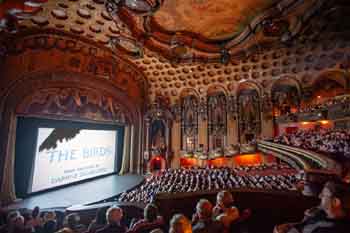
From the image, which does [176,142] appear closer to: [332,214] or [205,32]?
[205,32]

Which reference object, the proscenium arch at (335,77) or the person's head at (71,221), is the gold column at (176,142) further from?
the person's head at (71,221)

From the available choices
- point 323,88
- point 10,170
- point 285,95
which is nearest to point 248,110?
point 285,95

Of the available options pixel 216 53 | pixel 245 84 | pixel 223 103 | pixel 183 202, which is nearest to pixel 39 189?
pixel 183 202

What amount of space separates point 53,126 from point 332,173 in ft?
23.7

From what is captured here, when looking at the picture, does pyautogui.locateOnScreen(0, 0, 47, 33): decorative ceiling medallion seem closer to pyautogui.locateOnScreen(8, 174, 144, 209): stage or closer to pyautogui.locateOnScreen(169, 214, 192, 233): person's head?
pyautogui.locateOnScreen(169, 214, 192, 233): person's head

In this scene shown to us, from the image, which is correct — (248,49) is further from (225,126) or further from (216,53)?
(225,126)

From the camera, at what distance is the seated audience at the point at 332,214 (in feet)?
3.29

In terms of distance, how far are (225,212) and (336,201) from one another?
703 mm

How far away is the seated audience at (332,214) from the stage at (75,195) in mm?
5183

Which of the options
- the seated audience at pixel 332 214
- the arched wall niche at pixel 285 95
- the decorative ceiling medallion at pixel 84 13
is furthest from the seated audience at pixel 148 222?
the arched wall niche at pixel 285 95

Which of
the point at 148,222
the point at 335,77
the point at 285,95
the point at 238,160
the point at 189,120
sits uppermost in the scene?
the point at 335,77

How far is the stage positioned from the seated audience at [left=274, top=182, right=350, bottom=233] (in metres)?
5.18

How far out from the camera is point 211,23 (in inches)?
273

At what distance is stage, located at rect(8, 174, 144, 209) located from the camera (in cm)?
475
